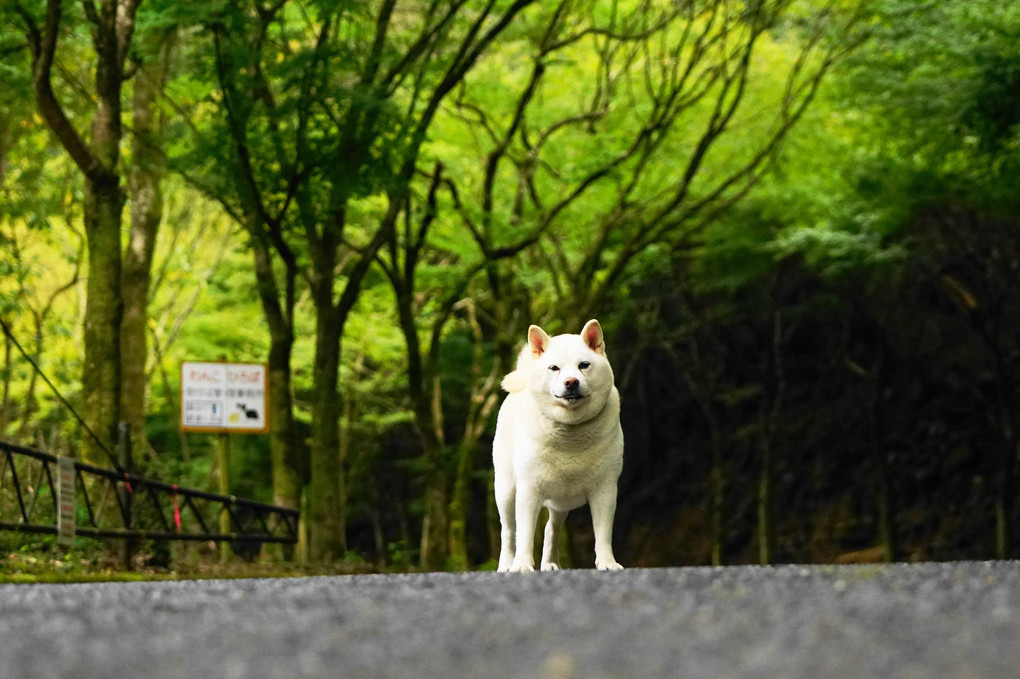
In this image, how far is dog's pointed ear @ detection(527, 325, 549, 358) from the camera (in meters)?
8.20

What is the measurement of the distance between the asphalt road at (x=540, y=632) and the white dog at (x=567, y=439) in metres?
2.91

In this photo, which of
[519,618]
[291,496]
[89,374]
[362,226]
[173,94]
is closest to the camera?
[519,618]

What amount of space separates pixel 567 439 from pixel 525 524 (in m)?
0.56

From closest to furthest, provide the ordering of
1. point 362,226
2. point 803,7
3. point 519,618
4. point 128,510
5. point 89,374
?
point 519,618 < point 128,510 < point 89,374 < point 803,7 < point 362,226

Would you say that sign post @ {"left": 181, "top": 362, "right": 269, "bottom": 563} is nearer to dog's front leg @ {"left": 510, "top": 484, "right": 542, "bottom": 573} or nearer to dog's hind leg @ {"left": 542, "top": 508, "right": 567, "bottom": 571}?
dog's hind leg @ {"left": 542, "top": 508, "right": 567, "bottom": 571}

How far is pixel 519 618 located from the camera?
144 inches

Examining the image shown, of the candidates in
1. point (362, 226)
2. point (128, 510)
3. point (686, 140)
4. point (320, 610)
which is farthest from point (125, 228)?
point (320, 610)

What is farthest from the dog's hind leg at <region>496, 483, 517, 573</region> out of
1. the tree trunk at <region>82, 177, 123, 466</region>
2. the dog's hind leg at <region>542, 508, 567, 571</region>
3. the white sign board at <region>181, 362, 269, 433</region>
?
the white sign board at <region>181, 362, 269, 433</region>

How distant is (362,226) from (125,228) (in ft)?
20.6

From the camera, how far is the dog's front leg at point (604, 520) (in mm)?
7902

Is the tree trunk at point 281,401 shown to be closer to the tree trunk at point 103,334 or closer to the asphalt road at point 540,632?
the tree trunk at point 103,334

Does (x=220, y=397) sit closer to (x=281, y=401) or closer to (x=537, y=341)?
(x=281, y=401)

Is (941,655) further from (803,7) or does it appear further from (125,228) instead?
(125,228)

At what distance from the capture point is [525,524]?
797 cm
